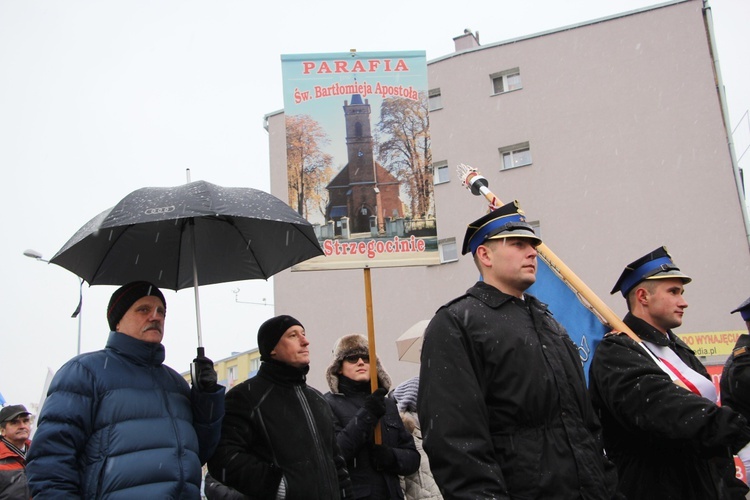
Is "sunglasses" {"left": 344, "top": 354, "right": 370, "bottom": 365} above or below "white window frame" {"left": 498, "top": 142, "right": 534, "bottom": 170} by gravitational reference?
below

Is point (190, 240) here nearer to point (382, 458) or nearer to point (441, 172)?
point (382, 458)

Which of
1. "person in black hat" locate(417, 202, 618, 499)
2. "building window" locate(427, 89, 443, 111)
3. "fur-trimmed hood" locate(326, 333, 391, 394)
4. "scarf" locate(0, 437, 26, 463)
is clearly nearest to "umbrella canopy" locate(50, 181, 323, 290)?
"fur-trimmed hood" locate(326, 333, 391, 394)

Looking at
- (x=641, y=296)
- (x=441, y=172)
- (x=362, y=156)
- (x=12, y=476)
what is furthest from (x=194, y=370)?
(x=441, y=172)

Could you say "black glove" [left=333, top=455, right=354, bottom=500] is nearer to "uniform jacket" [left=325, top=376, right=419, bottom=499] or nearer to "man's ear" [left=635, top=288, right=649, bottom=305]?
"uniform jacket" [left=325, top=376, right=419, bottom=499]

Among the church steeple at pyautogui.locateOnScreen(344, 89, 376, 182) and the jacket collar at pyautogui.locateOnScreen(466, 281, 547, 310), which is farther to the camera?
the church steeple at pyautogui.locateOnScreen(344, 89, 376, 182)

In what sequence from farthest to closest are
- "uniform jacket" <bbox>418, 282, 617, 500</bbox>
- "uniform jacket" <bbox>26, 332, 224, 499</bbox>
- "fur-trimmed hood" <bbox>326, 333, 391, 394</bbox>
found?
"fur-trimmed hood" <bbox>326, 333, 391, 394</bbox>, "uniform jacket" <bbox>26, 332, 224, 499</bbox>, "uniform jacket" <bbox>418, 282, 617, 500</bbox>

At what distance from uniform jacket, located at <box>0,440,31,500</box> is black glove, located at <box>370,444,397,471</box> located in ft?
10.2

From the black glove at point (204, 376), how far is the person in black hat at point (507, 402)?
1197 millimetres

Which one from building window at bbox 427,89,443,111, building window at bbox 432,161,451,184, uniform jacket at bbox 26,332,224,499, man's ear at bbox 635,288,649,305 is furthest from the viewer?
building window at bbox 427,89,443,111

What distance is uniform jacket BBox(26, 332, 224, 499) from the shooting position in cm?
325

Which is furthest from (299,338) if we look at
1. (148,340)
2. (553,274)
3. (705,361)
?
(705,361)

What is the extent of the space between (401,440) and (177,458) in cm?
207

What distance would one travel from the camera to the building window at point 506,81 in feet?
76.5

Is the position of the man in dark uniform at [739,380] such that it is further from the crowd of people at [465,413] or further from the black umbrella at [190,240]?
the black umbrella at [190,240]
